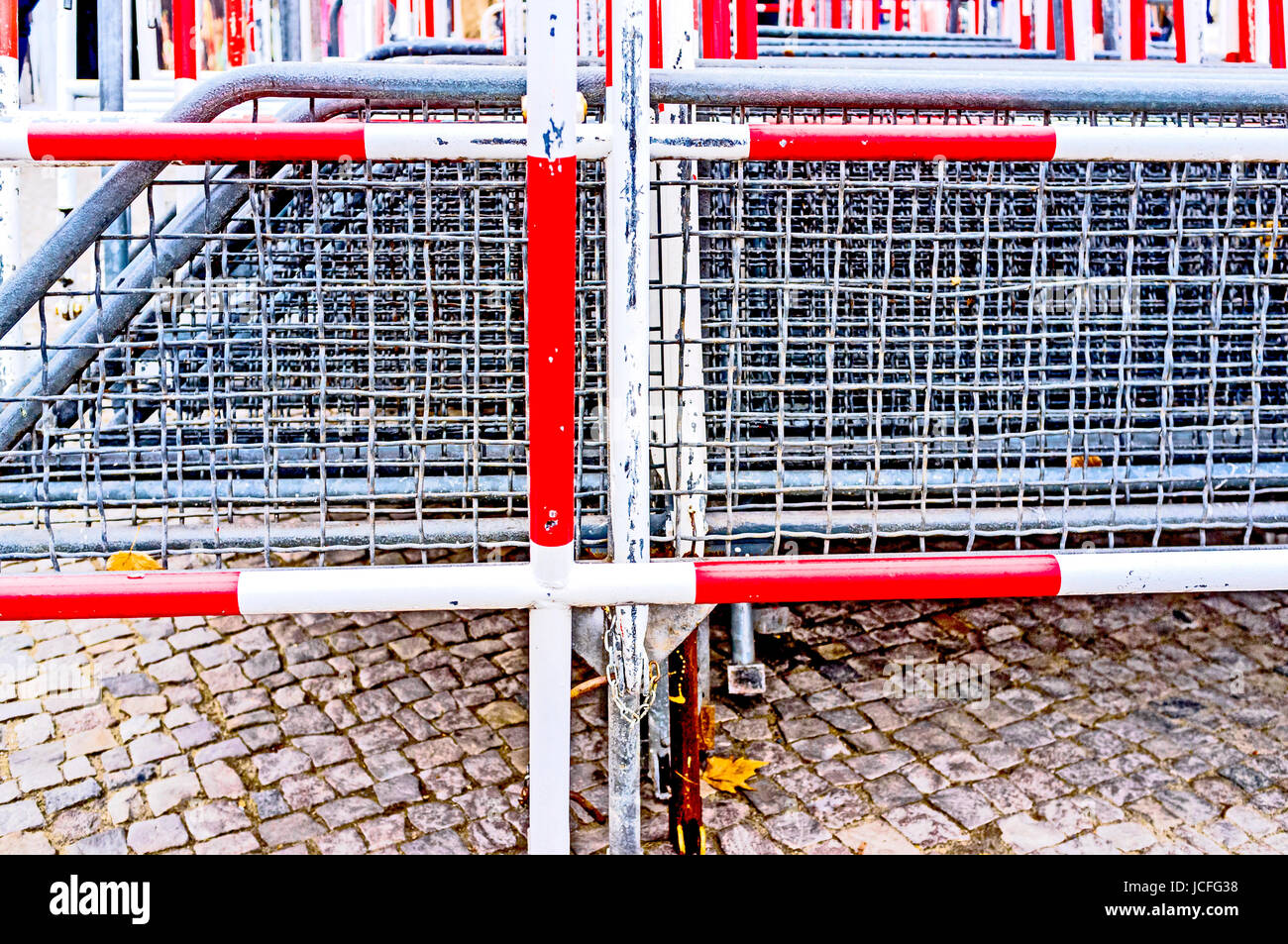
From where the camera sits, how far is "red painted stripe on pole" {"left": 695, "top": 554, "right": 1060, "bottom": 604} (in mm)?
2289

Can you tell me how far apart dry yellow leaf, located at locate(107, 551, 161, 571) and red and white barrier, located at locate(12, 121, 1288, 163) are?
0.84m

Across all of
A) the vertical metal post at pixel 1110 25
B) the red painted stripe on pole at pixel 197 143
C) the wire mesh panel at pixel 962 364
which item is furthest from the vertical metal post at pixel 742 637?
the vertical metal post at pixel 1110 25

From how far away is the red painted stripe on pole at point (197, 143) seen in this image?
207cm

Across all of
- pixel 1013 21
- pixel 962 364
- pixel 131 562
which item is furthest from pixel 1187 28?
pixel 131 562

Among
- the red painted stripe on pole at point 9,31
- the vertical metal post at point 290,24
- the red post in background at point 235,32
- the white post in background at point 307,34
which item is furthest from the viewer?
the white post in background at point 307,34

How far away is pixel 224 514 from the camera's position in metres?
2.56

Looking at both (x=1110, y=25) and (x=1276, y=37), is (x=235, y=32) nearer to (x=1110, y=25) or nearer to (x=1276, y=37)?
(x=1276, y=37)

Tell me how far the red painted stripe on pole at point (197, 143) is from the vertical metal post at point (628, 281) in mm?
438

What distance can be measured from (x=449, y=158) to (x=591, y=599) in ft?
2.68

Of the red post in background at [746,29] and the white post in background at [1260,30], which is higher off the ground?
the white post in background at [1260,30]

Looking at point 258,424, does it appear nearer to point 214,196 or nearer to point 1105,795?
point 214,196

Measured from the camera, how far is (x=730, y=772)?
3.41 meters

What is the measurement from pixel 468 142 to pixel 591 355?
0.79 metres

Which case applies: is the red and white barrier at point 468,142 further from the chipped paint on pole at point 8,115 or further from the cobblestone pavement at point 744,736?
the chipped paint on pole at point 8,115
